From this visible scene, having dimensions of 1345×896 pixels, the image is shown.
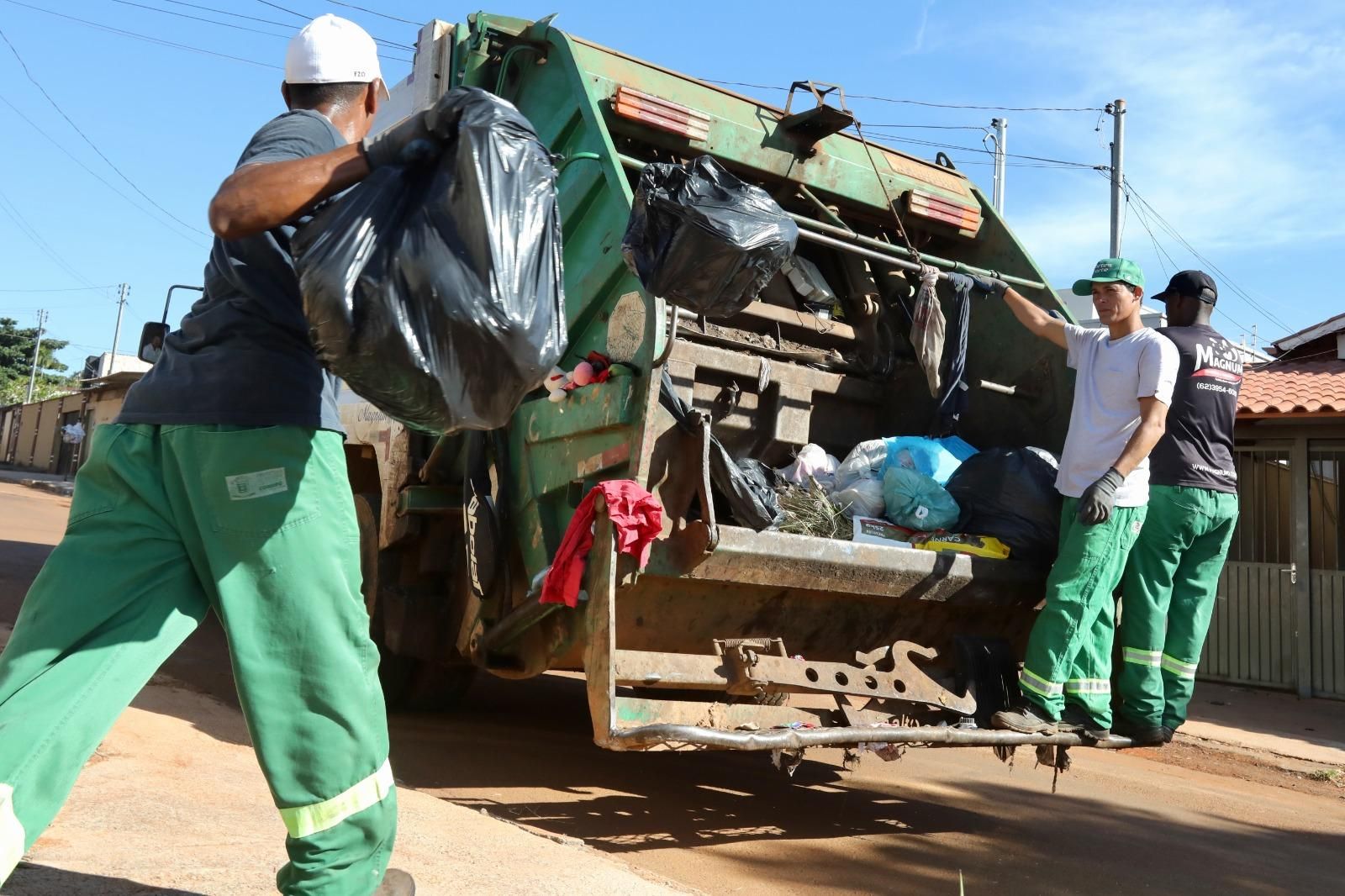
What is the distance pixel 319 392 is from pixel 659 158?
9.38ft

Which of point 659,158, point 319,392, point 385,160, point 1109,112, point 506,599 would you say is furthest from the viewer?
point 1109,112

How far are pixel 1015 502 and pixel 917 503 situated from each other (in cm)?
36

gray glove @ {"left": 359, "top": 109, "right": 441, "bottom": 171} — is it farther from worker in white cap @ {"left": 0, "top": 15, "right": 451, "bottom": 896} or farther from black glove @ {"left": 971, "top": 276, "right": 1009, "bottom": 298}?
black glove @ {"left": 971, "top": 276, "right": 1009, "bottom": 298}

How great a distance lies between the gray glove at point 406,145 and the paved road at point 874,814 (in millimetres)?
1782

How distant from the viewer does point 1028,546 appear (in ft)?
13.5

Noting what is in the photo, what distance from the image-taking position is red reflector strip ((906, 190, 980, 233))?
16.5 ft

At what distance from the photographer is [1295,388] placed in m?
9.89

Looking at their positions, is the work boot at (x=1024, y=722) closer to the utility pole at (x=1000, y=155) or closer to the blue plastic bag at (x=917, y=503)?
the blue plastic bag at (x=917, y=503)

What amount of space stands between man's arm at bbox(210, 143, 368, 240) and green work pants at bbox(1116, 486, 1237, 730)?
323cm

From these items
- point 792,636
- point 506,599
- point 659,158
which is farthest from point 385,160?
point 659,158

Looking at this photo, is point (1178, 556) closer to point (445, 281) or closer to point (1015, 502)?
point (1015, 502)

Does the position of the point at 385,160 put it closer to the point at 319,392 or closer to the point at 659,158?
the point at 319,392

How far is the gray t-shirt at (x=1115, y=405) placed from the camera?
3.83 metres

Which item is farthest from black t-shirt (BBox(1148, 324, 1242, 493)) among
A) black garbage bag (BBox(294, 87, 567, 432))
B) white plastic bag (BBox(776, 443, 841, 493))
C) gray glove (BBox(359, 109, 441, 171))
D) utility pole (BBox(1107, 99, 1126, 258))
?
utility pole (BBox(1107, 99, 1126, 258))
